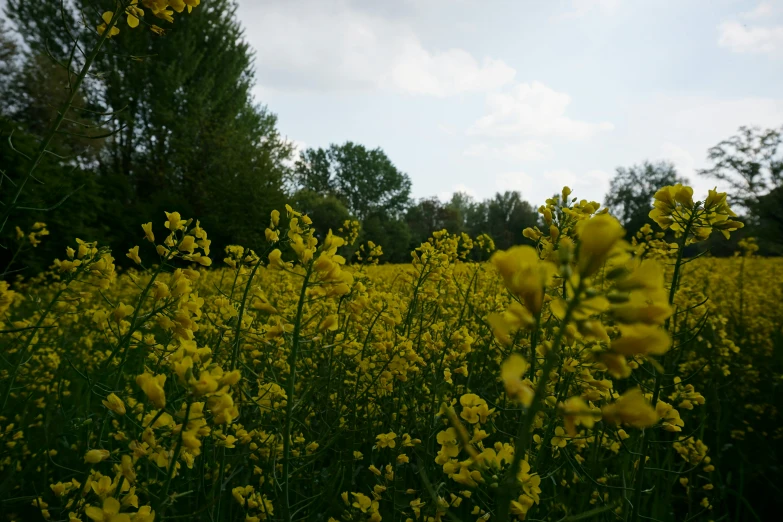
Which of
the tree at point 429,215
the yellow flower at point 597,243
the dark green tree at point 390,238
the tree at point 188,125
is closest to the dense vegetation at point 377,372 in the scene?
the yellow flower at point 597,243

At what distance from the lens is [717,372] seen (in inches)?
166

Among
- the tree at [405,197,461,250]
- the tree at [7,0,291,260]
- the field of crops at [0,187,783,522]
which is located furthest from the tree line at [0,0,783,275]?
the tree at [405,197,461,250]

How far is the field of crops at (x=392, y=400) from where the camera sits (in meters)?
0.75

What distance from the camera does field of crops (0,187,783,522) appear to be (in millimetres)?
747

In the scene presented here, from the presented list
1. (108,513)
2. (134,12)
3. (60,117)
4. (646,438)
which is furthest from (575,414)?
(134,12)

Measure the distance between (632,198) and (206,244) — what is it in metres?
61.7

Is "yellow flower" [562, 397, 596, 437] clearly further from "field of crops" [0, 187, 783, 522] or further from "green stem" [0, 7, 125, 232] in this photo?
"green stem" [0, 7, 125, 232]

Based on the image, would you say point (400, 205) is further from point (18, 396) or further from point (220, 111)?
point (18, 396)

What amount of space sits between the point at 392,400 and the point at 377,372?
0.64ft

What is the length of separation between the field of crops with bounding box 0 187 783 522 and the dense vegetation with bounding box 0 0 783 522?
0.01 metres

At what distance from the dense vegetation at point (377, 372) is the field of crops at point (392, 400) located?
1 cm

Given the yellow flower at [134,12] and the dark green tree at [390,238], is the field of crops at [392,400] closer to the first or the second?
the yellow flower at [134,12]

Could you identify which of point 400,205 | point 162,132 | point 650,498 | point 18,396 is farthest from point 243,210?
point 400,205

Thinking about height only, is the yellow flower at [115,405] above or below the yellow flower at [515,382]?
below
